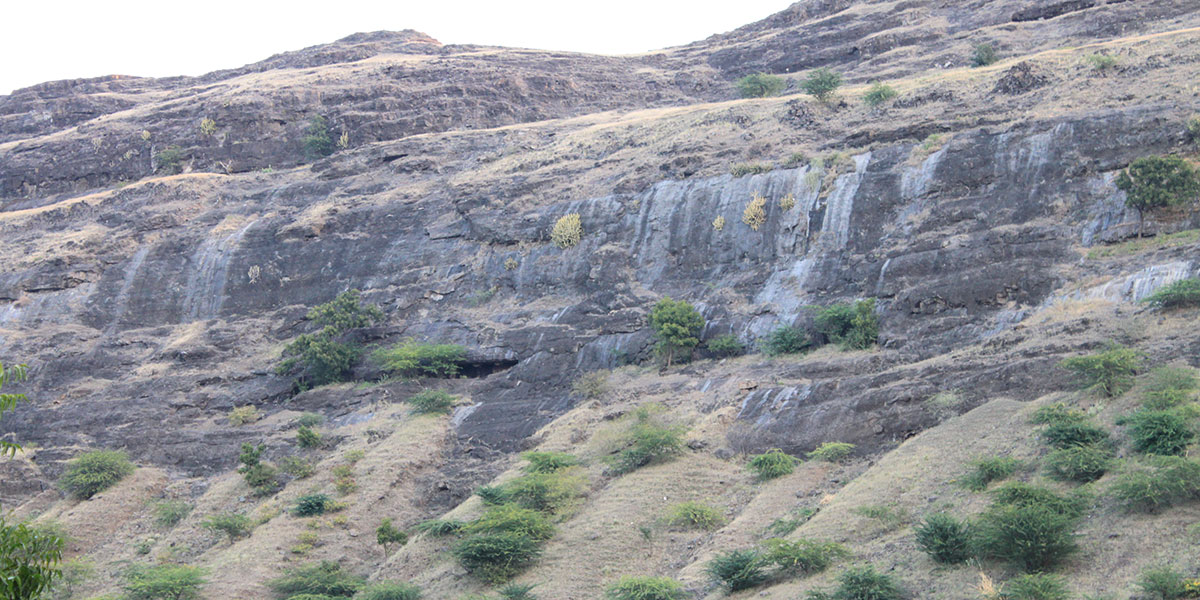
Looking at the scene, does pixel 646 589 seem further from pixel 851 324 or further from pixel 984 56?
pixel 984 56

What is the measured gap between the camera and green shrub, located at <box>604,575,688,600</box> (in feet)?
56.4

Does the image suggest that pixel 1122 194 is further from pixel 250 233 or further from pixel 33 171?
pixel 33 171

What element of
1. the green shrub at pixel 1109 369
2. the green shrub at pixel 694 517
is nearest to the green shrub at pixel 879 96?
Answer: the green shrub at pixel 1109 369

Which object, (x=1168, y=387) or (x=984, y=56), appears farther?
(x=984, y=56)

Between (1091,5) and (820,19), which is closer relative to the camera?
(1091,5)

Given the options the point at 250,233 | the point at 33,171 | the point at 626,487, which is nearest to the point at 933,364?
the point at 626,487

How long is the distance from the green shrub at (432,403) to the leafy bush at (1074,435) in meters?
18.6

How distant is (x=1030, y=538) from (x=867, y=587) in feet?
7.88

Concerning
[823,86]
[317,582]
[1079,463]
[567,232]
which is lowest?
[317,582]

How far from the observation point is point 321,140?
2154 inches

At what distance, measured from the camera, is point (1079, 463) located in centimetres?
1631

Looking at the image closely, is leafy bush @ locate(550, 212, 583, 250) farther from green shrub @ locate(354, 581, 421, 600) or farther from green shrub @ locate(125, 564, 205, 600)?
green shrub @ locate(125, 564, 205, 600)

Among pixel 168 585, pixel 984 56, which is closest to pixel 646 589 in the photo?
pixel 168 585

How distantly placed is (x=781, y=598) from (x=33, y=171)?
5559 centimetres
